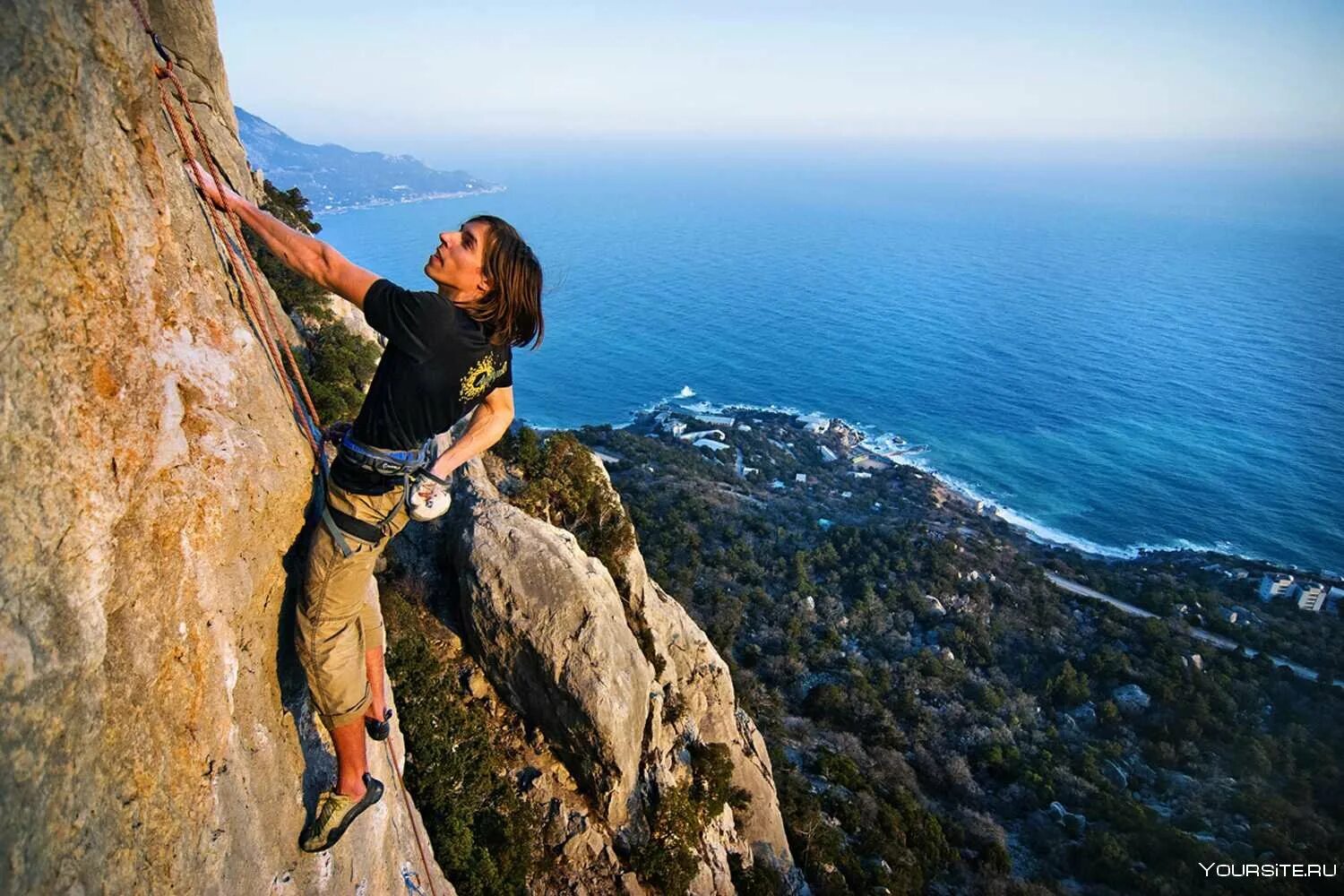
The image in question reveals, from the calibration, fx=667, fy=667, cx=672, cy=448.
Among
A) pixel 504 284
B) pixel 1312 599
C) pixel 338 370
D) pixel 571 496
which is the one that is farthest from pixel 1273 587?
pixel 504 284

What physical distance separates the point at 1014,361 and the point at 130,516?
11410 centimetres

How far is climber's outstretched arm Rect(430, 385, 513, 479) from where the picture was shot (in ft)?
18.1

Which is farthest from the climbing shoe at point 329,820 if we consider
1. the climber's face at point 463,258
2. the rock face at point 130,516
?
the climber's face at point 463,258

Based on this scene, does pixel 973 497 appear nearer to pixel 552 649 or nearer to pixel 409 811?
pixel 552 649

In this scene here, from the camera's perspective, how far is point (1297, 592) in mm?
54812

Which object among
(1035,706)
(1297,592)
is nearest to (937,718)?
(1035,706)

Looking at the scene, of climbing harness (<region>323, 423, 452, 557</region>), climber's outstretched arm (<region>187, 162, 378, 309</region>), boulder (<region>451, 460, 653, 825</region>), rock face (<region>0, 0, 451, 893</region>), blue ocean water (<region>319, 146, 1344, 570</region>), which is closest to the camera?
rock face (<region>0, 0, 451, 893</region>)

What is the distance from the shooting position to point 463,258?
4797 mm

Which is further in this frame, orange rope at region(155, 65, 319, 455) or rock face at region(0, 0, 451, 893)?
orange rope at region(155, 65, 319, 455)

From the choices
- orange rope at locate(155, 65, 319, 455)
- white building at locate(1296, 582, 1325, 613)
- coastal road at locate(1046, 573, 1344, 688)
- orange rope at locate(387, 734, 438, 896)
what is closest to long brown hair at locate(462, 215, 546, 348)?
orange rope at locate(155, 65, 319, 455)

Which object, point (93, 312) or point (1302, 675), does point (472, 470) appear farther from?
point (1302, 675)

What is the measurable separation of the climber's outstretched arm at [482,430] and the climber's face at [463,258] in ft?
3.23

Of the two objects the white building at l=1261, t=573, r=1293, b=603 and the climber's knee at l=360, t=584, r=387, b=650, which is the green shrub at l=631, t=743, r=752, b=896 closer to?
the climber's knee at l=360, t=584, r=387, b=650

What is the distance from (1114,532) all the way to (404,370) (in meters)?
78.0
